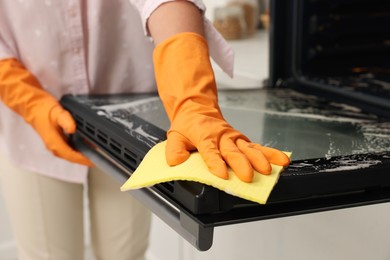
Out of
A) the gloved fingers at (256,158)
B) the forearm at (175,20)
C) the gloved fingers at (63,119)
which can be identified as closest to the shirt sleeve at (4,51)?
the gloved fingers at (63,119)

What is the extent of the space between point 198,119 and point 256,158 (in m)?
0.12

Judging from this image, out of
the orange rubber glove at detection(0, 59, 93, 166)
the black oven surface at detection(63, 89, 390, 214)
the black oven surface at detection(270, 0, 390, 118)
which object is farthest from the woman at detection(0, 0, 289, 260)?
the black oven surface at detection(270, 0, 390, 118)

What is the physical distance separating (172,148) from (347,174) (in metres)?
0.23

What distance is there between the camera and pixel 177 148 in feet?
2.18

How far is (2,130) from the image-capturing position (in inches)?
51.9

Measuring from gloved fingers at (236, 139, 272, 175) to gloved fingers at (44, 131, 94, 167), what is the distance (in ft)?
2.10

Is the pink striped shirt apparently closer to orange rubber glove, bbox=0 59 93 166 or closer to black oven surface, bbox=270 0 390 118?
orange rubber glove, bbox=0 59 93 166

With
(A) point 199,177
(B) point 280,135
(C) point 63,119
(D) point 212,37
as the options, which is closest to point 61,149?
(C) point 63,119

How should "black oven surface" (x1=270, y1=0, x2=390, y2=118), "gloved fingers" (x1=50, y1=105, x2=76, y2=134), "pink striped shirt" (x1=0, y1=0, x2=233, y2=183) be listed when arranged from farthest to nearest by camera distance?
"black oven surface" (x1=270, y1=0, x2=390, y2=118) < "pink striped shirt" (x1=0, y1=0, x2=233, y2=183) < "gloved fingers" (x1=50, y1=105, x2=76, y2=134)

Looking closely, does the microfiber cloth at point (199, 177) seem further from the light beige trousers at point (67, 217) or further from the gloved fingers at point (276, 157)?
the light beige trousers at point (67, 217)

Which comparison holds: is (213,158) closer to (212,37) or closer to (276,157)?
(276,157)

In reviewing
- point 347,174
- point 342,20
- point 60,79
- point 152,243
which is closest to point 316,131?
point 347,174

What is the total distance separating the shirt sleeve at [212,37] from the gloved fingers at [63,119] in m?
0.27

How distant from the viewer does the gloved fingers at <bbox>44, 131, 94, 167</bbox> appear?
118 centimetres
